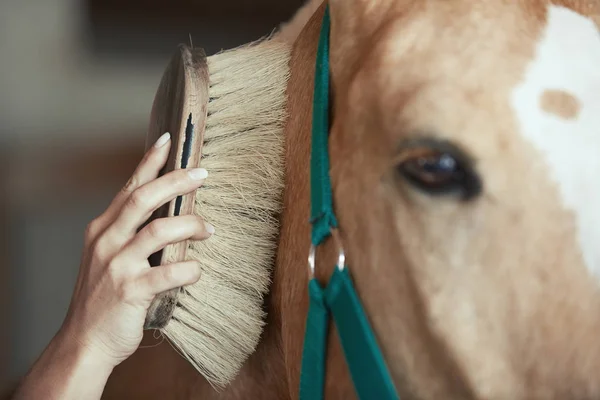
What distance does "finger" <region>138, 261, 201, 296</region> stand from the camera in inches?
25.6

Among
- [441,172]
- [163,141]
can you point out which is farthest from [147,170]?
[441,172]

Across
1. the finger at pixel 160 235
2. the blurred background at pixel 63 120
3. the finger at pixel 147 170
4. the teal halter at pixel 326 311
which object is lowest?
the teal halter at pixel 326 311

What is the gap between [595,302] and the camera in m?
0.46

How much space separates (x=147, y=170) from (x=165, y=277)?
135 mm

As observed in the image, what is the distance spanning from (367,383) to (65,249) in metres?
1.17

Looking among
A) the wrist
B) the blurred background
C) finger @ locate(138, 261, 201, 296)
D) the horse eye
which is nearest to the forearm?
the wrist

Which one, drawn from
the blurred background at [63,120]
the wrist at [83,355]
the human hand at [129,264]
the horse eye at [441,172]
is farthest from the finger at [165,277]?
the blurred background at [63,120]

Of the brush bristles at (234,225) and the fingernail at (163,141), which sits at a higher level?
the fingernail at (163,141)

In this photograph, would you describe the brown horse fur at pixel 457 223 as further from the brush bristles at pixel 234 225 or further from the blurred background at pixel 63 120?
the blurred background at pixel 63 120

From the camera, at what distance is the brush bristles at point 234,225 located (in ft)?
2.35

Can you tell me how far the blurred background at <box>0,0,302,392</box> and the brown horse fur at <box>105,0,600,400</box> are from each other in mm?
1002

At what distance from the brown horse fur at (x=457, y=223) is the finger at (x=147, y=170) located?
0.22 metres

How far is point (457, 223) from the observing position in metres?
0.49

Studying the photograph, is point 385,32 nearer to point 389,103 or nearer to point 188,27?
point 389,103
